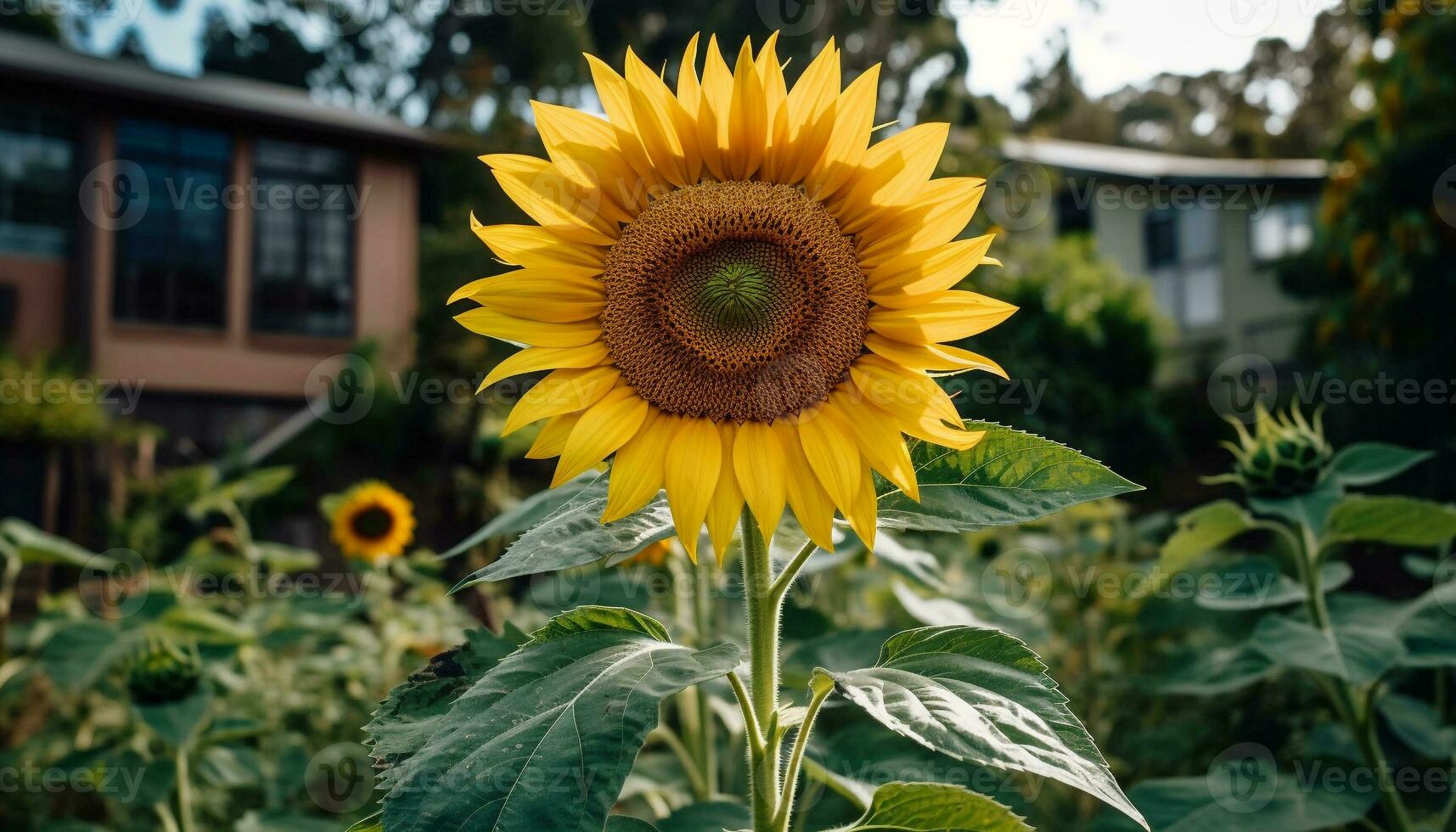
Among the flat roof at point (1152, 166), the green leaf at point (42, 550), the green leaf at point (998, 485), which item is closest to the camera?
the green leaf at point (998, 485)

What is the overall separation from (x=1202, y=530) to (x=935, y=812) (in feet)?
3.90

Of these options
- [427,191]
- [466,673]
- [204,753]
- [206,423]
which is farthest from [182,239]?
[466,673]

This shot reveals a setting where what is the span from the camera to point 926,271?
133cm

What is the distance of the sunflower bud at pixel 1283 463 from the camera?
2049 mm

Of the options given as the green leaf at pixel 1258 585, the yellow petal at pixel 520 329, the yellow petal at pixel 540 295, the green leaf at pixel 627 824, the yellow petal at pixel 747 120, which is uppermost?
the yellow petal at pixel 747 120

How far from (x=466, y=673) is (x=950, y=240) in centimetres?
86

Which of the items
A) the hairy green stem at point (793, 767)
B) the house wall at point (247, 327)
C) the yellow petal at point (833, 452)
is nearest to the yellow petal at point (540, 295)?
the yellow petal at point (833, 452)

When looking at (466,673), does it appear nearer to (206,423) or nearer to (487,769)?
(487,769)

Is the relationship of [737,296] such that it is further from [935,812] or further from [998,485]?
[935,812]

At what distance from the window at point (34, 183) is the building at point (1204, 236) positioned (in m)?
16.5

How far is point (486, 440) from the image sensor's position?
4.96m

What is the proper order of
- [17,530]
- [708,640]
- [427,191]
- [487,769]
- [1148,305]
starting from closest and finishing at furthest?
1. [487,769]
2. [708,640]
3. [17,530]
4. [1148,305]
5. [427,191]

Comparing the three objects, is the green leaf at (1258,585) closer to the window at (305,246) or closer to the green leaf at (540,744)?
the green leaf at (540,744)

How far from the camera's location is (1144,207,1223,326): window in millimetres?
22062
